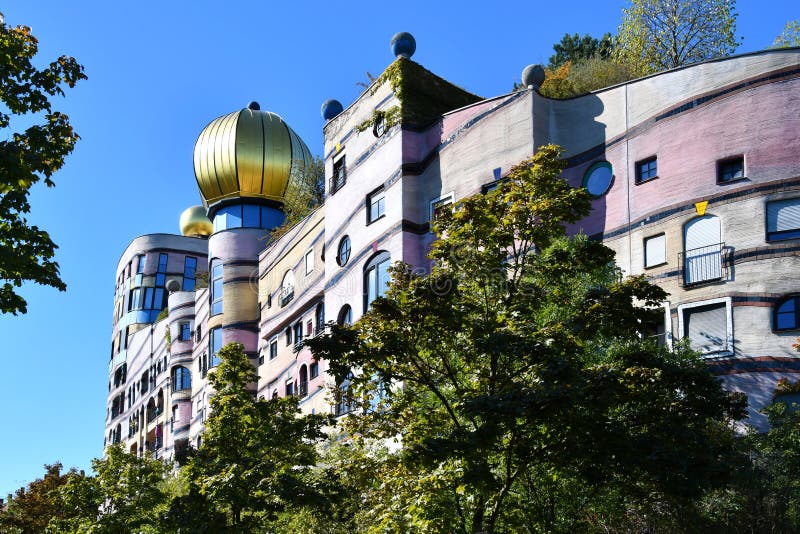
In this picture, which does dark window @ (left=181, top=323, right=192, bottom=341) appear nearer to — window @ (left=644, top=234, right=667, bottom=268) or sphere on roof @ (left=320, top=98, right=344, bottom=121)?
sphere on roof @ (left=320, top=98, right=344, bottom=121)

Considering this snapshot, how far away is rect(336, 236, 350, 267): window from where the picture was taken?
83.6ft

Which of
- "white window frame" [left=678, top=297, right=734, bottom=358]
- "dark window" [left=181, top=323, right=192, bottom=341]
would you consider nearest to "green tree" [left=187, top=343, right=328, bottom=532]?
"white window frame" [left=678, top=297, right=734, bottom=358]

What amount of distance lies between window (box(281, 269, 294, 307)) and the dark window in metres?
11.8

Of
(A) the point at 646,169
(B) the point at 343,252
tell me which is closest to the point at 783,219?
(A) the point at 646,169

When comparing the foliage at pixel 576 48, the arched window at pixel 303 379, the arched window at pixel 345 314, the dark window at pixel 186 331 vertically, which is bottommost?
the arched window at pixel 303 379

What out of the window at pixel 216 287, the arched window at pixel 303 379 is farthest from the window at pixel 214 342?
the arched window at pixel 303 379

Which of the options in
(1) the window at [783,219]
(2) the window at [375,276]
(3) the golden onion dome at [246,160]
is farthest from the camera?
(3) the golden onion dome at [246,160]

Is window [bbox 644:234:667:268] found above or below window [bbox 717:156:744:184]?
below

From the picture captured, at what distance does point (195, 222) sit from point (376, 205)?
31951 mm

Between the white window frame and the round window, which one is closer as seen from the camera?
the white window frame

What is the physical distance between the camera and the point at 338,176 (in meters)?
26.6

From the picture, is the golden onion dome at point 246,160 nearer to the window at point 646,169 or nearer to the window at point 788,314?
the window at point 646,169

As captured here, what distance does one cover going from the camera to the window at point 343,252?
2547cm

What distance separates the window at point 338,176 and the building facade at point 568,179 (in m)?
0.06
